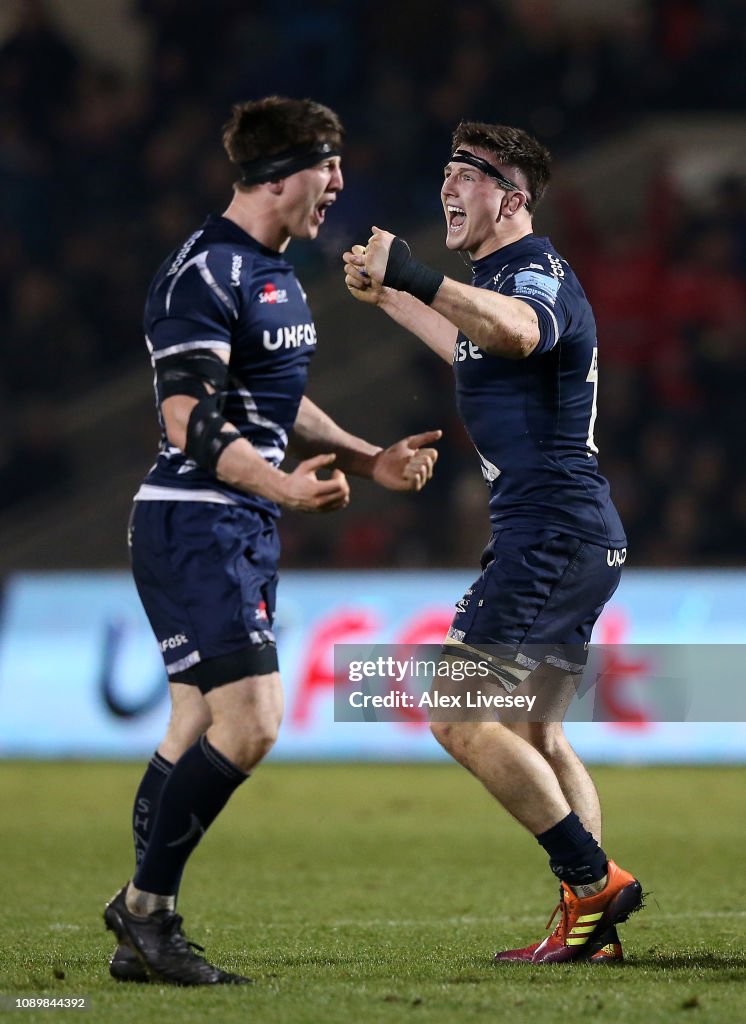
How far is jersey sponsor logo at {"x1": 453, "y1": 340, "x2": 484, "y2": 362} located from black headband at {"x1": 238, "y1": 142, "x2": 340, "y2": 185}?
76 centimetres

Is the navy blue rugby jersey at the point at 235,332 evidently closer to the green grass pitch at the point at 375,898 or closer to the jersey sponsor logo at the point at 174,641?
the jersey sponsor logo at the point at 174,641

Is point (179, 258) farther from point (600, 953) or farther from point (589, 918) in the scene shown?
point (600, 953)

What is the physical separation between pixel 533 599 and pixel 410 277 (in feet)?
3.31

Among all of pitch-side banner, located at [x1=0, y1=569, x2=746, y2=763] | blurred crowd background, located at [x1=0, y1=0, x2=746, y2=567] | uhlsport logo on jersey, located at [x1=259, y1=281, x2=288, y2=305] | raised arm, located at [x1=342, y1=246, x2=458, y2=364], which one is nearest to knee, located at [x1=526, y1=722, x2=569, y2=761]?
raised arm, located at [x1=342, y1=246, x2=458, y2=364]

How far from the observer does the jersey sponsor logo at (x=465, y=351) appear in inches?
195

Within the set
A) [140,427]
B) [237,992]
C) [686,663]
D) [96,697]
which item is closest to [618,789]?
[686,663]

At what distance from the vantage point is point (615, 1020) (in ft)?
12.2

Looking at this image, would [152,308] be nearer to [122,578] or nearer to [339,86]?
[122,578]

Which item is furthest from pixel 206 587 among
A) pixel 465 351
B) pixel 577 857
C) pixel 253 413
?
pixel 577 857

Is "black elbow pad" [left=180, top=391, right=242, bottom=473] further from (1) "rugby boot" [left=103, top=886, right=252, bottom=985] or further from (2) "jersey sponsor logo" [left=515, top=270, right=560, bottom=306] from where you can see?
(1) "rugby boot" [left=103, top=886, right=252, bottom=985]

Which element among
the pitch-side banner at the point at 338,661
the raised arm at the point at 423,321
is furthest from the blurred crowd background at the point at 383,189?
the raised arm at the point at 423,321

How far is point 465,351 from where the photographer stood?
16.4 feet

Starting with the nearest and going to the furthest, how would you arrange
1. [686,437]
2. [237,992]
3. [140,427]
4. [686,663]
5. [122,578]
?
1. [237,992]
2. [686,663]
3. [122,578]
4. [686,437]
5. [140,427]

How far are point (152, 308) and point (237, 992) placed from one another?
69.3 inches
